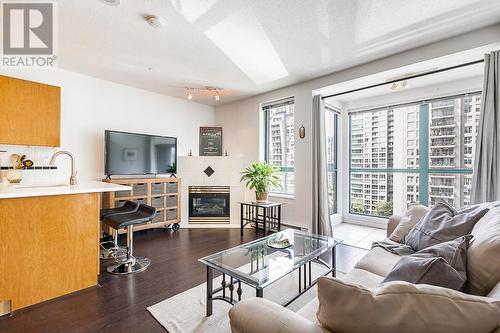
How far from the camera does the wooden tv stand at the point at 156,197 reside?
12.1ft

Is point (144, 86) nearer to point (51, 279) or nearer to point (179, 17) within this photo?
point (179, 17)

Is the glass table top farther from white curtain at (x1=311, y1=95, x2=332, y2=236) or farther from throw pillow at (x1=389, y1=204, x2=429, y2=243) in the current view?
white curtain at (x1=311, y1=95, x2=332, y2=236)

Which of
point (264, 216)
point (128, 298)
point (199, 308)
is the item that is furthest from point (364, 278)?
point (264, 216)

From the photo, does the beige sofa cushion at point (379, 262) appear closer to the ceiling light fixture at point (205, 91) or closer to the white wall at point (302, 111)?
the white wall at point (302, 111)

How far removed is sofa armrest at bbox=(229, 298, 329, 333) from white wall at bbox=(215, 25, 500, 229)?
3.16m

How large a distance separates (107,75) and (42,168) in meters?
1.65

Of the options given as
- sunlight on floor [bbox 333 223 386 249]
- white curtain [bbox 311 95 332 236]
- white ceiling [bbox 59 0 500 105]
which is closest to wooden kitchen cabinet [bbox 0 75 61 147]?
white ceiling [bbox 59 0 500 105]

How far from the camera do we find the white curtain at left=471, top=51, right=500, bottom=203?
7.67 ft

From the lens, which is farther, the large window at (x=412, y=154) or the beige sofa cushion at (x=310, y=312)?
the large window at (x=412, y=154)

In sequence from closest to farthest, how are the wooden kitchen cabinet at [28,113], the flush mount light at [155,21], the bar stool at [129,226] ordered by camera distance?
the flush mount light at [155,21], the bar stool at [129,226], the wooden kitchen cabinet at [28,113]

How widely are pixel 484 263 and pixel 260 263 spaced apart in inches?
52.5

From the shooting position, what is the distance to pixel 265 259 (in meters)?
2.01

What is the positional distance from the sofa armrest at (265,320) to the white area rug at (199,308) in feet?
3.03

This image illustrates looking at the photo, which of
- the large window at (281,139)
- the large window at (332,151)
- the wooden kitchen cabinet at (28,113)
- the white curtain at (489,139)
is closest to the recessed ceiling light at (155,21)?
the wooden kitchen cabinet at (28,113)
